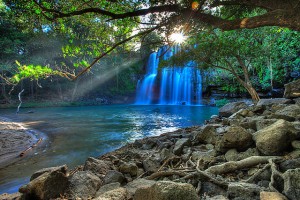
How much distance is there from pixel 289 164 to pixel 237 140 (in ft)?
3.40

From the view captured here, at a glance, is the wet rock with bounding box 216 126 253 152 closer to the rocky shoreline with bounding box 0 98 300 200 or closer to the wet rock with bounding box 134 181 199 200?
the rocky shoreline with bounding box 0 98 300 200

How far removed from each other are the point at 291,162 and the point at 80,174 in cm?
321

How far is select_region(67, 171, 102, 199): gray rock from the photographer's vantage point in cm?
303

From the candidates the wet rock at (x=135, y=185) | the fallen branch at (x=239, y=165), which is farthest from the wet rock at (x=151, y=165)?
the fallen branch at (x=239, y=165)

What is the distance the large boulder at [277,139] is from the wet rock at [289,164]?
41 cm

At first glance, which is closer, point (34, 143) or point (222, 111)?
point (34, 143)

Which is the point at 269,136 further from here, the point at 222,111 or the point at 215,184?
the point at 222,111

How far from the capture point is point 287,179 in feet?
6.65

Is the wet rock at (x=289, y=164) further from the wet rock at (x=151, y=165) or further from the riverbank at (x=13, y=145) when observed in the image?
the riverbank at (x=13, y=145)

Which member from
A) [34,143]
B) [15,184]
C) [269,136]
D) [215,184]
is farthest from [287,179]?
[34,143]

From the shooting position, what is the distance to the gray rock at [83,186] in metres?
3.03

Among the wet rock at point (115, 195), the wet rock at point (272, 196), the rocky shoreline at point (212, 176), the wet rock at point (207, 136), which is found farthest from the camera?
the wet rock at point (207, 136)

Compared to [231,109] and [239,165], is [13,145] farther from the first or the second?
[231,109]

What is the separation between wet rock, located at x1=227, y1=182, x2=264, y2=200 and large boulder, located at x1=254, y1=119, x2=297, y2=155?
3.92 feet
